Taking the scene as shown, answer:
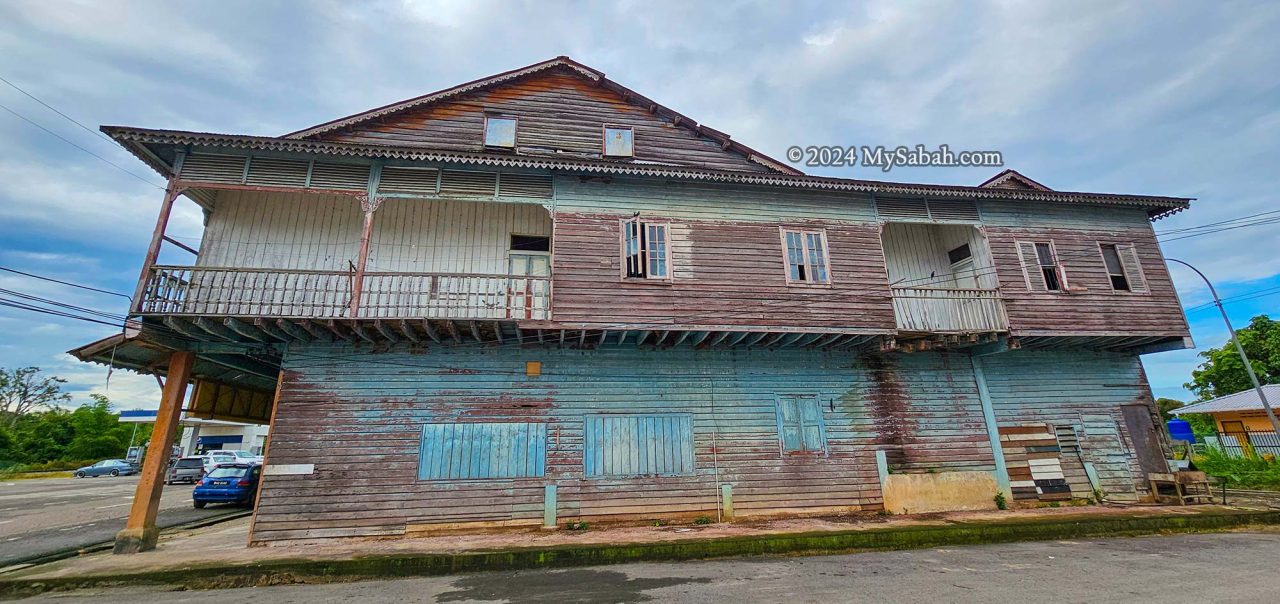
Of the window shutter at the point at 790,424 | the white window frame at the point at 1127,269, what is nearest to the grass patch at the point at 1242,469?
the white window frame at the point at 1127,269

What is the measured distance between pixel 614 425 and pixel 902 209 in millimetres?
8958

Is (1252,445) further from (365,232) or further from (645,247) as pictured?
(365,232)

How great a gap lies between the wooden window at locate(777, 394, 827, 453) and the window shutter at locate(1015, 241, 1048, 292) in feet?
20.9

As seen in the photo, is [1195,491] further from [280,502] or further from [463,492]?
[280,502]

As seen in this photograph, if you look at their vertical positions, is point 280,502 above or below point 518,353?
below

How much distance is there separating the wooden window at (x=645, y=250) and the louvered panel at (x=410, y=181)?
420 centimetres

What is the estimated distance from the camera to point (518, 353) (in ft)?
35.4

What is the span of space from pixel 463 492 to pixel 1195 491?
16.6 meters

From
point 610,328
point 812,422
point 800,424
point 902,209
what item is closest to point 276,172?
point 610,328

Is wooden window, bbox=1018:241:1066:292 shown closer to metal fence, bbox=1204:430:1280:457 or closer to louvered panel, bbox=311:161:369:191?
metal fence, bbox=1204:430:1280:457

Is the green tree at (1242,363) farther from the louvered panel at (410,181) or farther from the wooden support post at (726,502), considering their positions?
the louvered panel at (410,181)

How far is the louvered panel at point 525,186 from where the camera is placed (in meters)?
10.8

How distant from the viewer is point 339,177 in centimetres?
1047

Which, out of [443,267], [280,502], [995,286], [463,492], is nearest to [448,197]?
[443,267]
